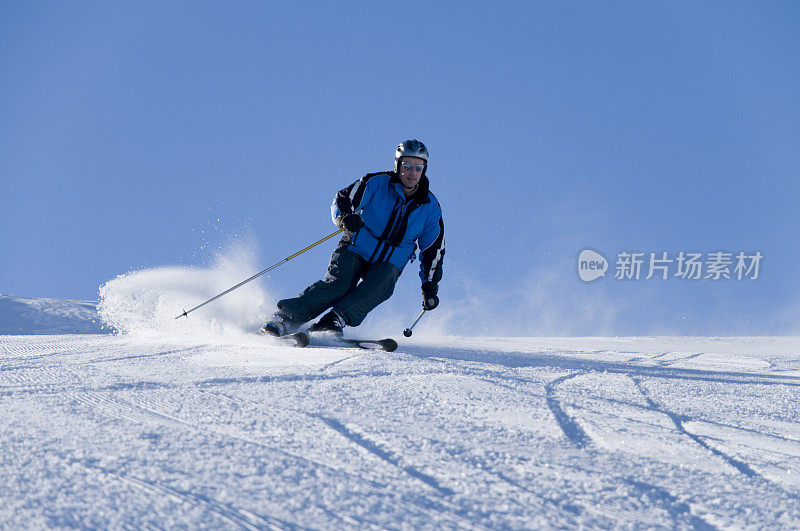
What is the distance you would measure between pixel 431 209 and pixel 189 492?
13.5 ft

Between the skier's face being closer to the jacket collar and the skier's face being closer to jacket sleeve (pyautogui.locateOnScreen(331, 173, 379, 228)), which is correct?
the jacket collar

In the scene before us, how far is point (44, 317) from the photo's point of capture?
75.6 ft

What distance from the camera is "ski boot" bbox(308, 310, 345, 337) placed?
455 centimetres

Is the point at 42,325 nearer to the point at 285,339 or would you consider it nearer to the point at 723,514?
the point at 285,339

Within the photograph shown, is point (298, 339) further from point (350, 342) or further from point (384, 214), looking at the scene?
point (384, 214)

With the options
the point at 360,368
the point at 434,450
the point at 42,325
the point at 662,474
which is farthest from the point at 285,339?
the point at 42,325

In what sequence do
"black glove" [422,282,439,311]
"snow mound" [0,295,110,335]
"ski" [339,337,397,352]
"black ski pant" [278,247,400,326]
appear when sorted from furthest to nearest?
"snow mound" [0,295,110,335] → "black glove" [422,282,439,311] → "black ski pant" [278,247,400,326] → "ski" [339,337,397,352]

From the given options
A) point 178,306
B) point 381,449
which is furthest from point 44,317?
point 381,449

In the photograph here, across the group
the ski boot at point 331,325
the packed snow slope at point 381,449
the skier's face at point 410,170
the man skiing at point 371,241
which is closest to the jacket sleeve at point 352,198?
the man skiing at point 371,241

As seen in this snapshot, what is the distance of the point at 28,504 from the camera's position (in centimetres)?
103

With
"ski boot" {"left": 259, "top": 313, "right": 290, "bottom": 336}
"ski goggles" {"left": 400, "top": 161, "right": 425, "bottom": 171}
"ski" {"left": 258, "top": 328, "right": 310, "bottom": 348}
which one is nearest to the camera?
"ski" {"left": 258, "top": 328, "right": 310, "bottom": 348}

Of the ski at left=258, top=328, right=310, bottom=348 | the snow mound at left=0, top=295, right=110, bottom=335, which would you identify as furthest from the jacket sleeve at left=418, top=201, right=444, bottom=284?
the snow mound at left=0, top=295, right=110, bottom=335

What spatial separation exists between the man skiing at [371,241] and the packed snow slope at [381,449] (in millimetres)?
1919

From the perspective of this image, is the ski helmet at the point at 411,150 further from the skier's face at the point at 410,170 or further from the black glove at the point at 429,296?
the black glove at the point at 429,296
